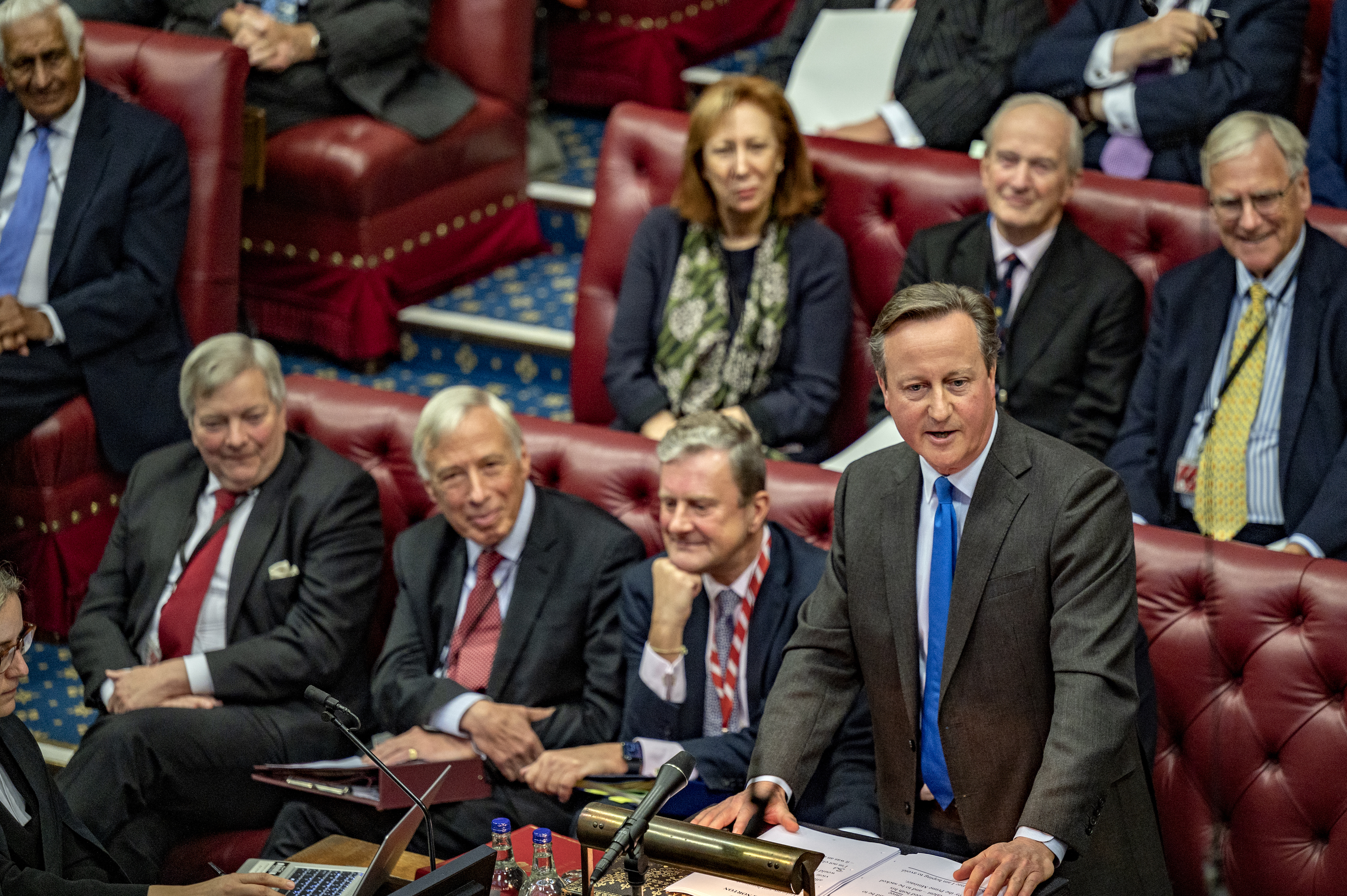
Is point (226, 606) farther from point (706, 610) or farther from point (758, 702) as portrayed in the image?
point (758, 702)

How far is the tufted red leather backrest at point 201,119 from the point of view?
3.87 m

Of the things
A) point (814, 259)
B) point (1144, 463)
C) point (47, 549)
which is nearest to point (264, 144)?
point (47, 549)

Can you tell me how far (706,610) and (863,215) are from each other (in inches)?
46.6

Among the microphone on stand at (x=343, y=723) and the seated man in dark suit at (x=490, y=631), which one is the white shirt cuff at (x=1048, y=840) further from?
the seated man in dark suit at (x=490, y=631)

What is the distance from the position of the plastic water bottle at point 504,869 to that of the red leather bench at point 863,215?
5.16 ft

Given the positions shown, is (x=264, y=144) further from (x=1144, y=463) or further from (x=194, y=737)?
(x=1144, y=463)

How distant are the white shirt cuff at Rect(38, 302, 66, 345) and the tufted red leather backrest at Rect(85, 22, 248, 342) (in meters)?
0.34

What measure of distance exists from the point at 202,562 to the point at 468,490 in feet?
1.91

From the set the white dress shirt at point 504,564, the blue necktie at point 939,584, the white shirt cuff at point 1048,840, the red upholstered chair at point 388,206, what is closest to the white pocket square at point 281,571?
the white dress shirt at point 504,564

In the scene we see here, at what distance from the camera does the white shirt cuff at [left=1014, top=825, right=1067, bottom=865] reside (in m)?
1.87

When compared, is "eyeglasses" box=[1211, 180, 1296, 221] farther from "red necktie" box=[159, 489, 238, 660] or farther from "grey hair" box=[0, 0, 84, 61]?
"grey hair" box=[0, 0, 84, 61]

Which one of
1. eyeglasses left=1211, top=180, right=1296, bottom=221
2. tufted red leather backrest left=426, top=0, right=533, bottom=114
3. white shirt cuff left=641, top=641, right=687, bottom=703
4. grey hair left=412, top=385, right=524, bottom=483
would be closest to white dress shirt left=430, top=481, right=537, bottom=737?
grey hair left=412, top=385, right=524, bottom=483

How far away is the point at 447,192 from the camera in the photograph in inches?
171

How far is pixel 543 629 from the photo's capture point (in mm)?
2908
